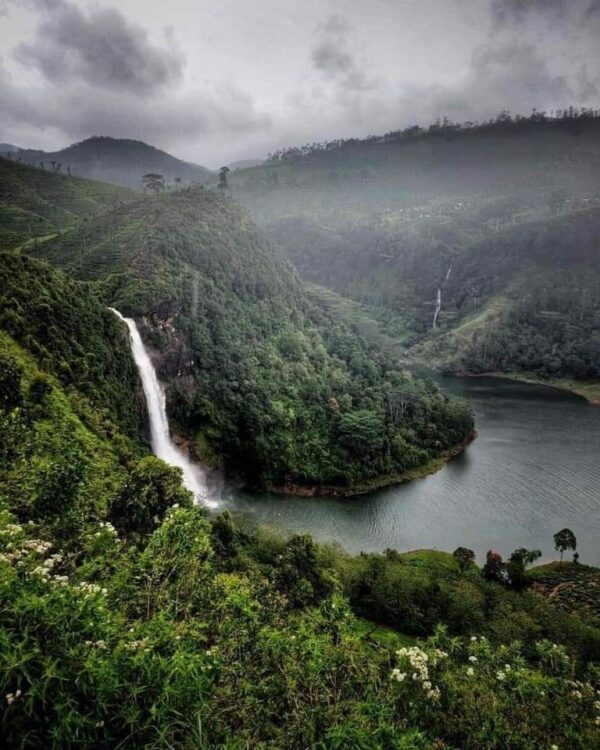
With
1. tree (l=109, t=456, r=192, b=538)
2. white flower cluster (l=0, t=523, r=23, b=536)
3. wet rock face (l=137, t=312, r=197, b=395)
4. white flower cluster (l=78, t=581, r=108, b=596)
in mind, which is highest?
white flower cluster (l=0, t=523, r=23, b=536)

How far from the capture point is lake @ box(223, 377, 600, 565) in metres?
32.8

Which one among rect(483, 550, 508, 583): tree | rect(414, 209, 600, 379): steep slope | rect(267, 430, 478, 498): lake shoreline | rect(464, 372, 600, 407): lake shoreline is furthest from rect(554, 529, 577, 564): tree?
rect(414, 209, 600, 379): steep slope

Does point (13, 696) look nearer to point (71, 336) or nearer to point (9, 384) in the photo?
point (9, 384)

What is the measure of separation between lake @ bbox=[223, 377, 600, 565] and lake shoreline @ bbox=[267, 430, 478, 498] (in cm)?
67

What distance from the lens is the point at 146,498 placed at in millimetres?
17047

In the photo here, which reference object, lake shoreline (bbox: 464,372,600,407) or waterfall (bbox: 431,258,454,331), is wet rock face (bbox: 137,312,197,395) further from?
waterfall (bbox: 431,258,454,331)

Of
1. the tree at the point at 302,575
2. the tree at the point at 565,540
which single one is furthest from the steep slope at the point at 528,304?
the tree at the point at 302,575

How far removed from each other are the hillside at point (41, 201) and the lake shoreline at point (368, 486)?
139 ft

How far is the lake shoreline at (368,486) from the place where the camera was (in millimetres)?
38753

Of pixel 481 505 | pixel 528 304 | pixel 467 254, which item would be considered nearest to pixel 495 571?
pixel 481 505

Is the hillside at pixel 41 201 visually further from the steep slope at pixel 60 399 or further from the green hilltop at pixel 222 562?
the steep slope at pixel 60 399

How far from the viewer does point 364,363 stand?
5919 centimetres

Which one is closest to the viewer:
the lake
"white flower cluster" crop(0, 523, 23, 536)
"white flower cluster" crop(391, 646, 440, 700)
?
"white flower cluster" crop(0, 523, 23, 536)

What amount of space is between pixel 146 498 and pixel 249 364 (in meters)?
28.7
